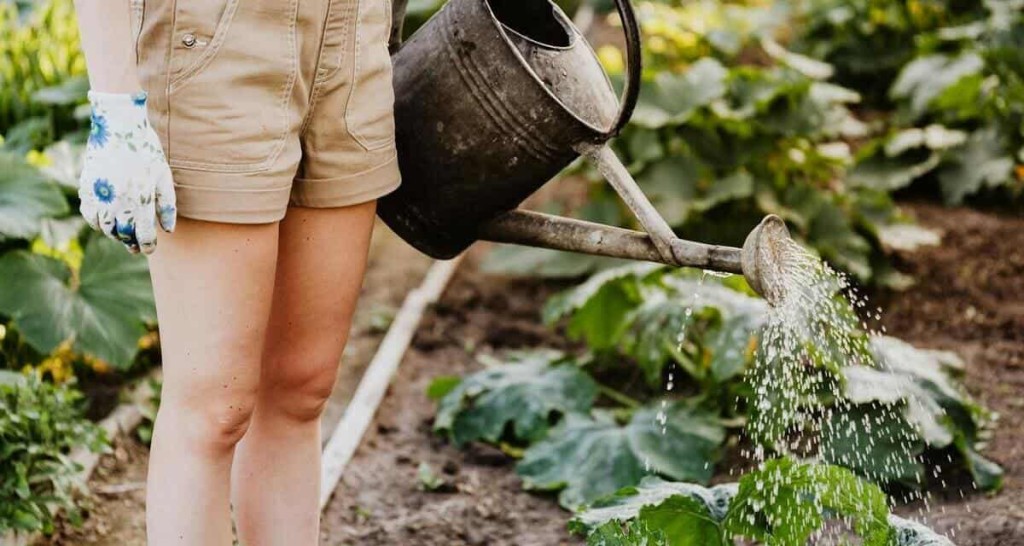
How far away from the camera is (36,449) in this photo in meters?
2.38

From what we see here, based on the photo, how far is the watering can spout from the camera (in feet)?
6.02

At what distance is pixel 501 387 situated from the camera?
Answer: 3148 millimetres

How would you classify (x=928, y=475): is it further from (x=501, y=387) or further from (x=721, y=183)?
(x=721, y=183)

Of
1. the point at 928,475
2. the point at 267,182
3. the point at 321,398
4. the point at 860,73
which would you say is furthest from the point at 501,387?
the point at 860,73

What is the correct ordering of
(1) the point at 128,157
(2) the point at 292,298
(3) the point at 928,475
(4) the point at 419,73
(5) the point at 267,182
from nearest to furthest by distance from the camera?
(1) the point at 128,157 → (5) the point at 267,182 → (2) the point at 292,298 → (4) the point at 419,73 → (3) the point at 928,475

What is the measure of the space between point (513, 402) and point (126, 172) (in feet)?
5.57

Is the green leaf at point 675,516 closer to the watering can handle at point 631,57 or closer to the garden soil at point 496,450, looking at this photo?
the garden soil at point 496,450

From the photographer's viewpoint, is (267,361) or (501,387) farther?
(501,387)

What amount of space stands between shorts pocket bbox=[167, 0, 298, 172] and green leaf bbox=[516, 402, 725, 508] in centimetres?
138

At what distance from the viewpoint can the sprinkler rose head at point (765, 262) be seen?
1.83 meters

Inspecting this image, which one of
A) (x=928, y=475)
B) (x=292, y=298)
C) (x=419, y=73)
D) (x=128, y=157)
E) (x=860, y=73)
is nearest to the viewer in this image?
(x=128, y=157)

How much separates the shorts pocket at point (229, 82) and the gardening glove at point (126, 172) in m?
0.05

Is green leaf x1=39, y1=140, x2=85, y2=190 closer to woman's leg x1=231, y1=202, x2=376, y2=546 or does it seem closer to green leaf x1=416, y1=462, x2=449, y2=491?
green leaf x1=416, y1=462, x2=449, y2=491

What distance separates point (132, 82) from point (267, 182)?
0.21 meters
